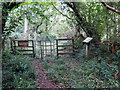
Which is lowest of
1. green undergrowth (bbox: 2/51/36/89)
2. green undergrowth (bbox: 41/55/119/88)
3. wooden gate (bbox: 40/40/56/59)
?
green undergrowth (bbox: 41/55/119/88)

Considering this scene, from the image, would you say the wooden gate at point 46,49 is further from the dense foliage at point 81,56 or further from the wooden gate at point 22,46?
the wooden gate at point 22,46

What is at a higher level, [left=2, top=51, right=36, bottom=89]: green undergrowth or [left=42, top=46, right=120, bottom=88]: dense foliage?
[left=2, top=51, right=36, bottom=89]: green undergrowth

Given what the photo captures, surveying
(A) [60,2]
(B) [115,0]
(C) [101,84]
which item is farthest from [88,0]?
(C) [101,84]

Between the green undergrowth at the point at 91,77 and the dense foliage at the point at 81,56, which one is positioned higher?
the dense foliage at the point at 81,56

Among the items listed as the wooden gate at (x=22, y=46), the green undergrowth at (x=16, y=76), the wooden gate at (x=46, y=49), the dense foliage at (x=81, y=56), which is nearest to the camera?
the green undergrowth at (x=16, y=76)

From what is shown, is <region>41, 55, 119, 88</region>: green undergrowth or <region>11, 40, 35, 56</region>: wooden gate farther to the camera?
<region>11, 40, 35, 56</region>: wooden gate

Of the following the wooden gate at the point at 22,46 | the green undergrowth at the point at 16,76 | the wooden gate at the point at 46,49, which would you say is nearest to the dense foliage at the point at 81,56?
the green undergrowth at the point at 16,76

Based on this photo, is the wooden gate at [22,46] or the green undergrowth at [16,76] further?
the wooden gate at [22,46]

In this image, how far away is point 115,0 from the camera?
5.30 m

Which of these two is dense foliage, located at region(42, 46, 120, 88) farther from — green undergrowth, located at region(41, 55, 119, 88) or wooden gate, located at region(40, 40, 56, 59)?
wooden gate, located at region(40, 40, 56, 59)

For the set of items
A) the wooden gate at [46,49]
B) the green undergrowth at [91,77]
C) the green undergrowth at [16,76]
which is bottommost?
the green undergrowth at [91,77]

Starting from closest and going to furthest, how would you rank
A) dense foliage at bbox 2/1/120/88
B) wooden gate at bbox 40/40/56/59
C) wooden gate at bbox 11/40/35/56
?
dense foliage at bbox 2/1/120/88 < wooden gate at bbox 11/40/35/56 < wooden gate at bbox 40/40/56/59

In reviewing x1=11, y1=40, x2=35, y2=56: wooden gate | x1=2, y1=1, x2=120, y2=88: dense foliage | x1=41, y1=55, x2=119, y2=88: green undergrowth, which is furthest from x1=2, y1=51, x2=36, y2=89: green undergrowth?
x1=11, y1=40, x2=35, y2=56: wooden gate

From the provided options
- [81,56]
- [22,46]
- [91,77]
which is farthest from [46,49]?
[91,77]
